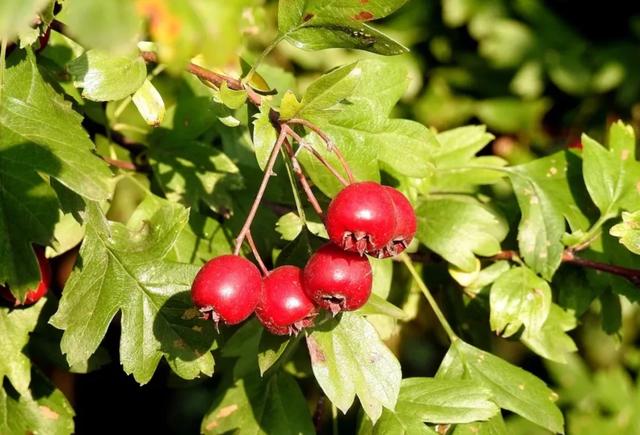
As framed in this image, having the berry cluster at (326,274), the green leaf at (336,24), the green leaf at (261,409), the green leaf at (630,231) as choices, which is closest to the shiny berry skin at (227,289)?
the berry cluster at (326,274)

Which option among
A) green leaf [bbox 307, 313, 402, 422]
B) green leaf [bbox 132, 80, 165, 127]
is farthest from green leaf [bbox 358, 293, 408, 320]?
green leaf [bbox 132, 80, 165, 127]

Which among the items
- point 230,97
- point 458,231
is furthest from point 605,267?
point 230,97

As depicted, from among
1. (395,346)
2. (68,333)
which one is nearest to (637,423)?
(395,346)

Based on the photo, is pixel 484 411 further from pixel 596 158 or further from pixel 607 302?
pixel 596 158

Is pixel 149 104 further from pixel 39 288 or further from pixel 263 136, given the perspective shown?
pixel 39 288

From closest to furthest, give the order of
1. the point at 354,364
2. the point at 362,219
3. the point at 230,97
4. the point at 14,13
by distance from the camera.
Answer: the point at 14,13
the point at 362,219
the point at 230,97
the point at 354,364

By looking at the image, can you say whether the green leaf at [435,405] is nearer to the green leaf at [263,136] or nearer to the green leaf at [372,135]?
the green leaf at [372,135]
